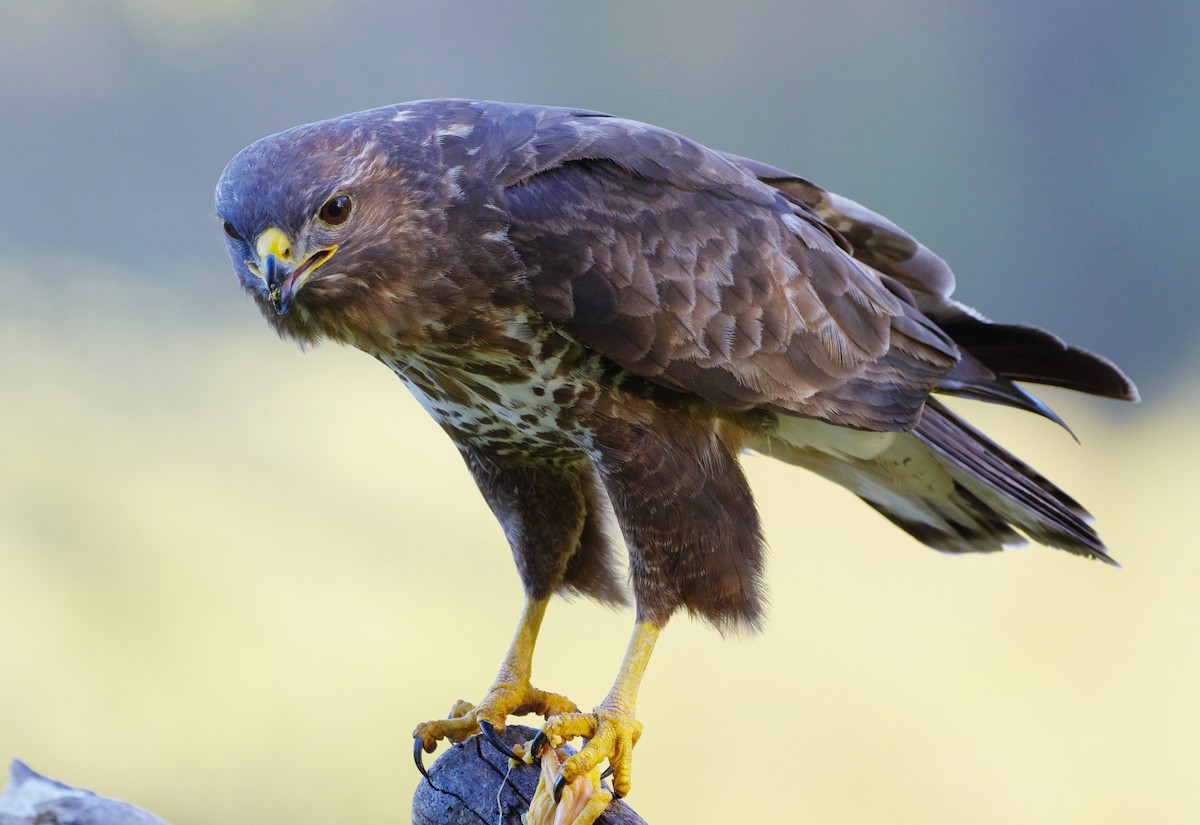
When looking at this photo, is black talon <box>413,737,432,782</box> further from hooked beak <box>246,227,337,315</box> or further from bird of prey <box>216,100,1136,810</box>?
hooked beak <box>246,227,337,315</box>

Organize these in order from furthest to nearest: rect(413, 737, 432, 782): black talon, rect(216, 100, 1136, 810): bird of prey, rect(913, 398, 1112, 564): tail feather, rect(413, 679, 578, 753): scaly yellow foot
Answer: rect(913, 398, 1112, 564): tail feather
rect(413, 679, 578, 753): scaly yellow foot
rect(413, 737, 432, 782): black talon
rect(216, 100, 1136, 810): bird of prey

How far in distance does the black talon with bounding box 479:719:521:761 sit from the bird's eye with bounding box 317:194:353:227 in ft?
3.78

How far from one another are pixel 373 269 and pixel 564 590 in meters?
1.12

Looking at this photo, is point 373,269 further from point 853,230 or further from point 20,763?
point 853,230

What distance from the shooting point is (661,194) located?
2.74m

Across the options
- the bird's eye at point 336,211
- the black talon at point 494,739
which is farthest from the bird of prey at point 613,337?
the black talon at point 494,739

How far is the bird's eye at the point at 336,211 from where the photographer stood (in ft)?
7.82

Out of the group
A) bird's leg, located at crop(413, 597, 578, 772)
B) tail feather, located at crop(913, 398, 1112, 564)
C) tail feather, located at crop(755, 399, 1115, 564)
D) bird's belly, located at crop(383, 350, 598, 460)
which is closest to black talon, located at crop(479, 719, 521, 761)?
bird's leg, located at crop(413, 597, 578, 772)

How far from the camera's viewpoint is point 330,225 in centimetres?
240

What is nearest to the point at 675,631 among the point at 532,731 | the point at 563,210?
the point at 532,731

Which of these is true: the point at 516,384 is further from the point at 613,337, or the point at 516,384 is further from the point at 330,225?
the point at 330,225

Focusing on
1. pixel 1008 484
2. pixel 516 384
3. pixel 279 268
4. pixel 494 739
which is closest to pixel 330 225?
pixel 279 268

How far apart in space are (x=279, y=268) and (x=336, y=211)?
17 cm

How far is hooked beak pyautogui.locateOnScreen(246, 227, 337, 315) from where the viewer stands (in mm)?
2303
